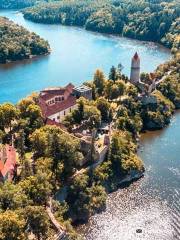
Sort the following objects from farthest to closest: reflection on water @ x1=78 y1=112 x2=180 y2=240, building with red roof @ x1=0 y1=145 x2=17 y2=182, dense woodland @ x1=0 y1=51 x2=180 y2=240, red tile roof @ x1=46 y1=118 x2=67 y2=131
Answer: red tile roof @ x1=46 y1=118 x2=67 y2=131, building with red roof @ x1=0 y1=145 x2=17 y2=182, reflection on water @ x1=78 y1=112 x2=180 y2=240, dense woodland @ x1=0 y1=51 x2=180 y2=240

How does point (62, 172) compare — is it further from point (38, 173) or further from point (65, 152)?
point (38, 173)

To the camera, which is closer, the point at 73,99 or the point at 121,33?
the point at 73,99

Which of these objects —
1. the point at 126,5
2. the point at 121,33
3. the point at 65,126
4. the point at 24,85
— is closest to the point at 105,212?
the point at 65,126

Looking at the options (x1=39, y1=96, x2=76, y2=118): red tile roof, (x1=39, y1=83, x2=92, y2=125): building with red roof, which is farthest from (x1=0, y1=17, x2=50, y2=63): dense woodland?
(x1=39, y1=96, x2=76, y2=118): red tile roof

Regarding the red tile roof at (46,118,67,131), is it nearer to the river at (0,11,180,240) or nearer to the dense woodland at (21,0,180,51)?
the river at (0,11,180,240)

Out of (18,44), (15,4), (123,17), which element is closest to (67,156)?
(18,44)

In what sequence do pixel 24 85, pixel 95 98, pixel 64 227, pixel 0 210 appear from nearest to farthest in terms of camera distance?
pixel 0 210, pixel 64 227, pixel 95 98, pixel 24 85

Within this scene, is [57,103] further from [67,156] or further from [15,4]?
[15,4]

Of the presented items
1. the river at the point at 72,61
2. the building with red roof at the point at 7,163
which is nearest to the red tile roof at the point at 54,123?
the building with red roof at the point at 7,163
